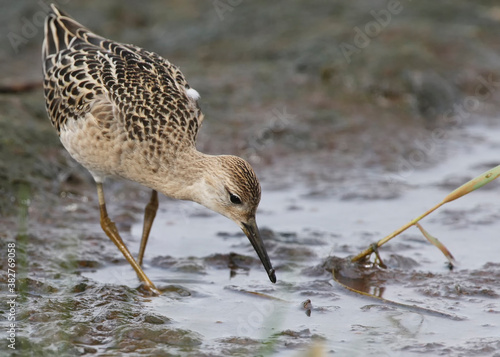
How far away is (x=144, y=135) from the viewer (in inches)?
273

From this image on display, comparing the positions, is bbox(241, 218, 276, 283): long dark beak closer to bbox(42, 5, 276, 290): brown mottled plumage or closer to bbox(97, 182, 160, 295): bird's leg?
bbox(42, 5, 276, 290): brown mottled plumage

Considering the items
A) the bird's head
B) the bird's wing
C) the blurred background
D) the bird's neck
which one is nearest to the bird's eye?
the bird's head

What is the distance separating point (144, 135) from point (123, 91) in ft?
1.59

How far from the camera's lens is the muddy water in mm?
6004

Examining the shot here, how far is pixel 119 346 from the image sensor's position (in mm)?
5777

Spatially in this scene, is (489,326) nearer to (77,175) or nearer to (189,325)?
(189,325)

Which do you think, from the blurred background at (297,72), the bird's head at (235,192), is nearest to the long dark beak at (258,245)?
the bird's head at (235,192)

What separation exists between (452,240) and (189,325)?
3252mm

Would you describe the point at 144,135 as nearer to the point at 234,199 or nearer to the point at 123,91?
the point at 123,91

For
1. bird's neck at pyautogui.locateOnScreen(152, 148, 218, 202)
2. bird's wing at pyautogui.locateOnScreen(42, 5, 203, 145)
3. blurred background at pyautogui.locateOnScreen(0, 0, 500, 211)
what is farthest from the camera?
blurred background at pyautogui.locateOnScreen(0, 0, 500, 211)

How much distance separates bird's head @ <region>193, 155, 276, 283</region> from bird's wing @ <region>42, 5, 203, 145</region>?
53 centimetres

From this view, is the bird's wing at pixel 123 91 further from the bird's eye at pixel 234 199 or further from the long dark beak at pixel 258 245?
the long dark beak at pixel 258 245

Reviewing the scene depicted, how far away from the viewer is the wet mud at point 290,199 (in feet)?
20.3

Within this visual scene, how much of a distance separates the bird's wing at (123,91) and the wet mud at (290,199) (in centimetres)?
119
